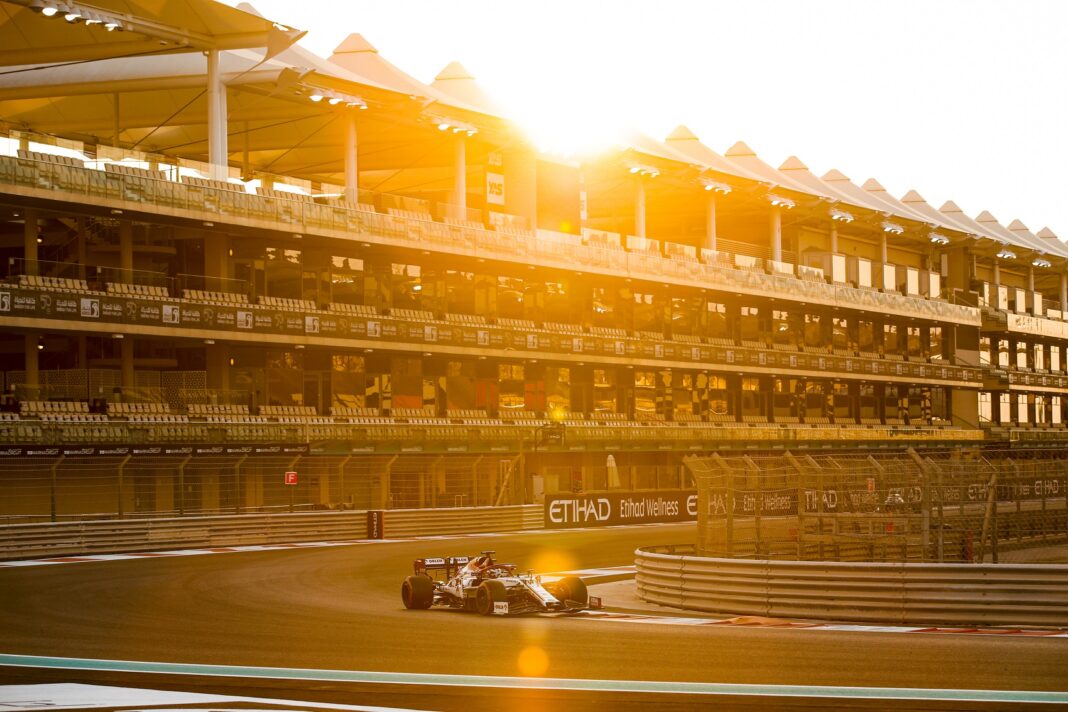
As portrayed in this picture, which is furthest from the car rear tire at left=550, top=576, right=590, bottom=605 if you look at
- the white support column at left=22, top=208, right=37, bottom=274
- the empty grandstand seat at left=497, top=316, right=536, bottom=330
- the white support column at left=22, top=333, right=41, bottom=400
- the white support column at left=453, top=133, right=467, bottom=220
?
the empty grandstand seat at left=497, top=316, right=536, bottom=330

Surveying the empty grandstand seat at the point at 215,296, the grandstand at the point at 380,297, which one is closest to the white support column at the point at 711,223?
the grandstand at the point at 380,297

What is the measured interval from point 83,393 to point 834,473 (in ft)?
91.9

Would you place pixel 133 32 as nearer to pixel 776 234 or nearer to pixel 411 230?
pixel 411 230

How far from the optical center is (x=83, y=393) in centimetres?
4169

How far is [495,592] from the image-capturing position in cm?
2066

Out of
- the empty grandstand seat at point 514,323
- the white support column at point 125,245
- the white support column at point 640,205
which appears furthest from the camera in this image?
the white support column at point 640,205

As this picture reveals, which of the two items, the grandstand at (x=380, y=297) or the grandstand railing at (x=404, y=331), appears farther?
the grandstand at (x=380, y=297)

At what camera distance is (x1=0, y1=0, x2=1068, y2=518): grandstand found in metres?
40.8

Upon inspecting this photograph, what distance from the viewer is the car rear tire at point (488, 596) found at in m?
20.6

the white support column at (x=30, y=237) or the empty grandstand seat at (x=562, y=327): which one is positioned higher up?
the white support column at (x=30, y=237)

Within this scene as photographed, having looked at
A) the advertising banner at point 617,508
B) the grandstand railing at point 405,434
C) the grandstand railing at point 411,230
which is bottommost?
the advertising banner at point 617,508

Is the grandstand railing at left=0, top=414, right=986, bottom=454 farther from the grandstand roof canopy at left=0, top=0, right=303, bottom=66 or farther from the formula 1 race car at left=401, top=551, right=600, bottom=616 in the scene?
the formula 1 race car at left=401, top=551, right=600, bottom=616

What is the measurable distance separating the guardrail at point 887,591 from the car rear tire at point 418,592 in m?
4.30

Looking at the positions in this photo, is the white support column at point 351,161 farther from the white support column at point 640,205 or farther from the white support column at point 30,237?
the white support column at point 640,205
